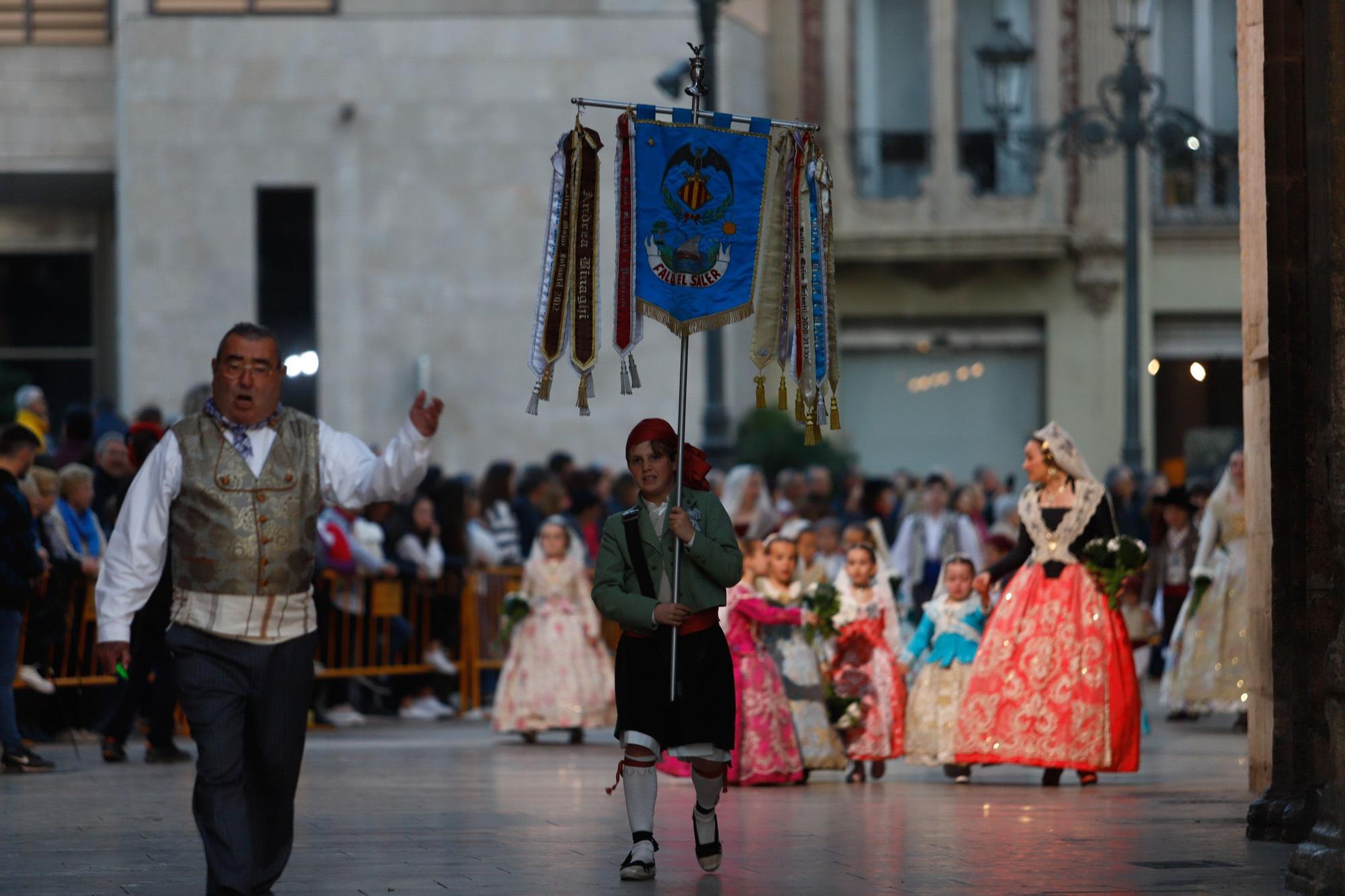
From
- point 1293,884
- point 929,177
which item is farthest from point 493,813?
point 929,177

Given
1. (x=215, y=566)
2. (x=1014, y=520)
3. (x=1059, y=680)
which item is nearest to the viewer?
(x=215, y=566)

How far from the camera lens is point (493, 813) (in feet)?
36.2

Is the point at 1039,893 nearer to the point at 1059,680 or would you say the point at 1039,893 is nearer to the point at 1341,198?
the point at 1341,198

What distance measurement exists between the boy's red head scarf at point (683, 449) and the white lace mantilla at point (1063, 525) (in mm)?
4661

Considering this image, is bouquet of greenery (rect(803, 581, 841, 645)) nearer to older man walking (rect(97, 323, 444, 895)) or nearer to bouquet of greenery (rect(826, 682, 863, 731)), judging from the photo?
bouquet of greenery (rect(826, 682, 863, 731))

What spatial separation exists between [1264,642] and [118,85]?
22.5 m

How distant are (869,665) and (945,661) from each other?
49 cm

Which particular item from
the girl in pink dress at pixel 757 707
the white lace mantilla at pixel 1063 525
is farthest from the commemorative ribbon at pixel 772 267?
the white lace mantilla at pixel 1063 525

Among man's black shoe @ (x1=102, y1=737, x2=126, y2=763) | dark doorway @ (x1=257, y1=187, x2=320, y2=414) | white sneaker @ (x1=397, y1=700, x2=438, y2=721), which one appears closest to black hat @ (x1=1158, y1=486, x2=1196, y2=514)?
white sneaker @ (x1=397, y1=700, x2=438, y2=721)

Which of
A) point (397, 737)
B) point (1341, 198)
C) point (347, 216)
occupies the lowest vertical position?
point (397, 737)

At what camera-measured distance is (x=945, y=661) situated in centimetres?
1402

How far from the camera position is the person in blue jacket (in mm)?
13844

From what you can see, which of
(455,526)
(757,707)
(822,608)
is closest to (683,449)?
(757,707)

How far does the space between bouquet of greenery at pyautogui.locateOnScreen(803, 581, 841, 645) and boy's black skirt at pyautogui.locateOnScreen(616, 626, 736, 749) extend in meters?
4.84
